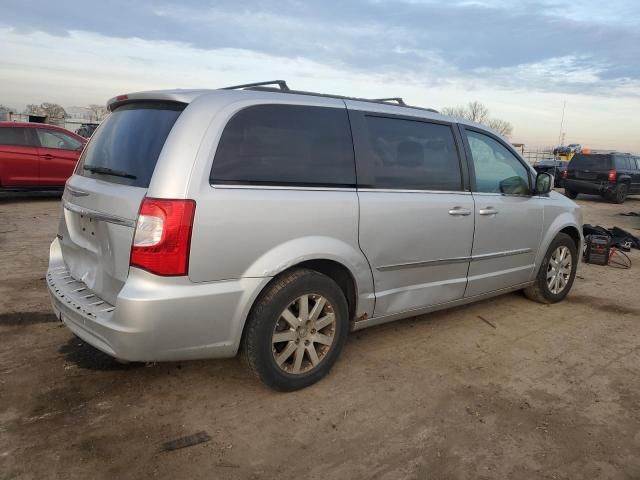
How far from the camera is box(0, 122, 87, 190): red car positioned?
34.9ft

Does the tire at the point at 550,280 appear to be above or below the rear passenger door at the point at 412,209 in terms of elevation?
below

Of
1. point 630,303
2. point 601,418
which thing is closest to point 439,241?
point 601,418

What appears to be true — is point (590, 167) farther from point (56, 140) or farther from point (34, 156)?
point (34, 156)

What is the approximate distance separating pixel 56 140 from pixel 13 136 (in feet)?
2.66

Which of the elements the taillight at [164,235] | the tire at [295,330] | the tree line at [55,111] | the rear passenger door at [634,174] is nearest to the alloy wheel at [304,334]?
the tire at [295,330]

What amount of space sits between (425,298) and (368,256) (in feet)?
2.48

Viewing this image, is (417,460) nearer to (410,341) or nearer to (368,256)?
(368,256)

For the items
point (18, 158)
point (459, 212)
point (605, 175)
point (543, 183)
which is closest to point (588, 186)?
point (605, 175)

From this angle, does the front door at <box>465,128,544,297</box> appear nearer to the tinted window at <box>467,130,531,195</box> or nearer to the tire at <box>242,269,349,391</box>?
the tinted window at <box>467,130,531,195</box>

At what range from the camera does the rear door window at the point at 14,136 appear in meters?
10.7

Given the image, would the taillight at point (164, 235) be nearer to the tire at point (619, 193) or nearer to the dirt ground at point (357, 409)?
the dirt ground at point (357, 409)

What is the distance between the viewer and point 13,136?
35.4ft

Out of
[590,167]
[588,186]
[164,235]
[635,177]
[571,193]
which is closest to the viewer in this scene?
[164,235]

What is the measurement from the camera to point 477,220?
408cm
